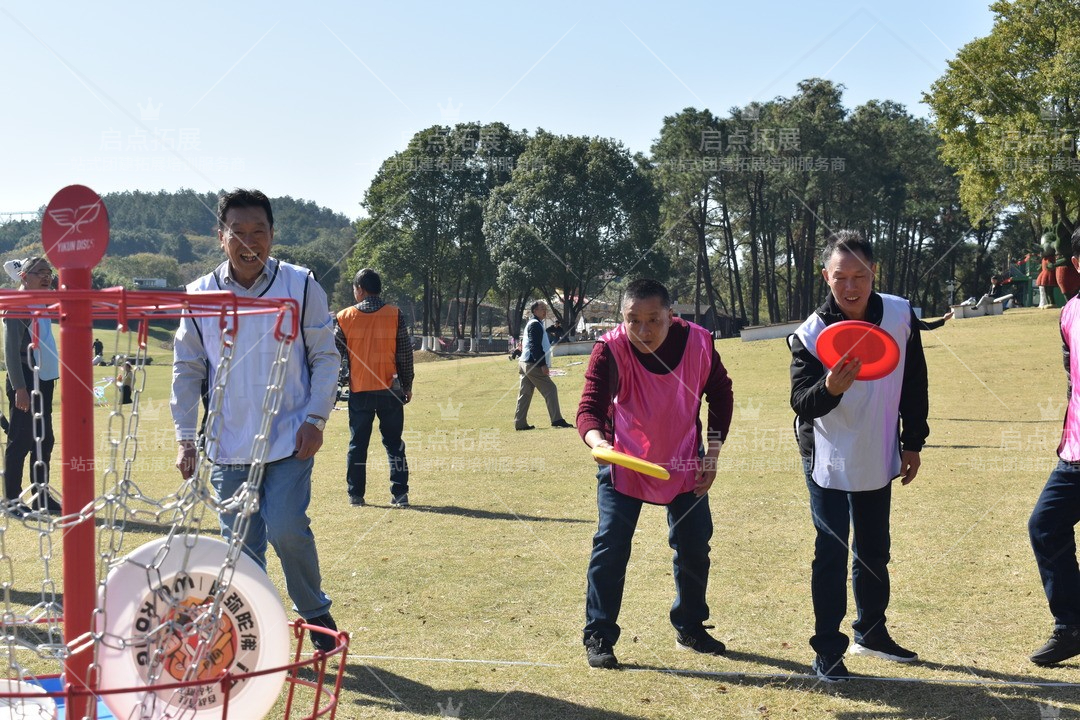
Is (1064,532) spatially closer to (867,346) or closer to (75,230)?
(867,346)

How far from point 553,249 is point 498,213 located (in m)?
4.54

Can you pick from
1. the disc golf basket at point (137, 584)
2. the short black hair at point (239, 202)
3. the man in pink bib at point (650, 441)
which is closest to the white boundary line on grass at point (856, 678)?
the man in pink bib at point (650, 441)

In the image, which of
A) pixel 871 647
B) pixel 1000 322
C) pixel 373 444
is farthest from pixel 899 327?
pixel 1000 322

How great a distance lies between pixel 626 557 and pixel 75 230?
329cm

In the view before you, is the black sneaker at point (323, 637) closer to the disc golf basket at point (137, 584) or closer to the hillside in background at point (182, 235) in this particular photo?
the disc golf basket at point (137, 584)

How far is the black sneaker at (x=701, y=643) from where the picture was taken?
541 centimetres

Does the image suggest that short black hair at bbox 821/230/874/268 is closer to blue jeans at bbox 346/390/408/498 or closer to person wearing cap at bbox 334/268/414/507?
person wearing cap at bbox 334/268/414/507

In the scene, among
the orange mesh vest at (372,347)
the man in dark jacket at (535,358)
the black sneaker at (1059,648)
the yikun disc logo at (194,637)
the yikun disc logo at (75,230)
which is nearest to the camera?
the yikun disc logo at (75,230)

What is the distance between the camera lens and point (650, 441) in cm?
536

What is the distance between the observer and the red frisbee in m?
4.73

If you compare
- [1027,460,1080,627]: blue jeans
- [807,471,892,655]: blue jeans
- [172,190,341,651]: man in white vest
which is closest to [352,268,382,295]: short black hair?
[172,190,341,651]: man in white vest

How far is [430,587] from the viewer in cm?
688

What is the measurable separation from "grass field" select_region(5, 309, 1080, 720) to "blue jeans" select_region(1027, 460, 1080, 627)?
32cm

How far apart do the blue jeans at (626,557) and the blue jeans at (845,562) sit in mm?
578
